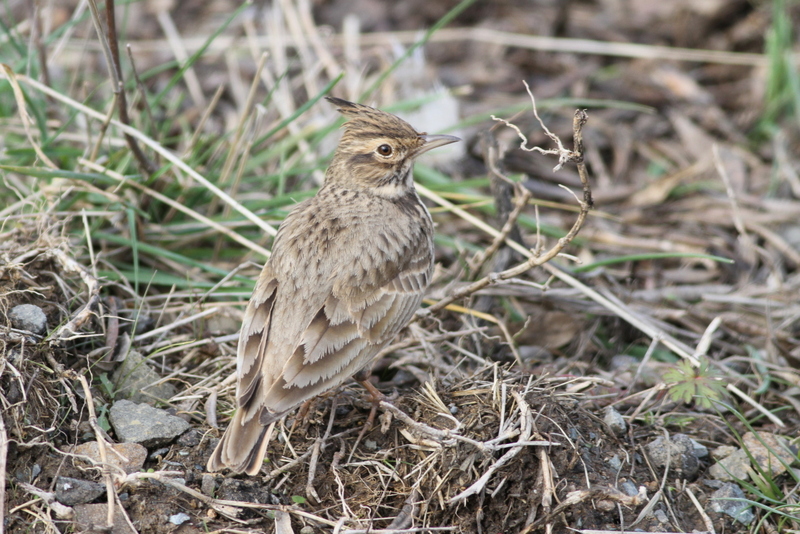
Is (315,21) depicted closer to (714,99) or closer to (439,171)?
(439,171)

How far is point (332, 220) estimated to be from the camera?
479 centimetres

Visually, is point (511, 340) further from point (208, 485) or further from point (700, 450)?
point (208, 485)

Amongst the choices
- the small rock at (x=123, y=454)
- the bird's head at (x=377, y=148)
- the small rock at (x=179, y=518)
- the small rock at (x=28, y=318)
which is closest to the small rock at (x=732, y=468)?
the bird's head at (x=377, y=148)

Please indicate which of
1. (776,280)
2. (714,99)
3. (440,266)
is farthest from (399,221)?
(714,99)

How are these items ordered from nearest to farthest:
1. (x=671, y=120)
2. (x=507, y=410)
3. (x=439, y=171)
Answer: (x=507, y=410) → (x=439, y=171) → (x=671, y=120)

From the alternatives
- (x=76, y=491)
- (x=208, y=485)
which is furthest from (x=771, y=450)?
(x=76, y=491)

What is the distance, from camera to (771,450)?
14.8 feet

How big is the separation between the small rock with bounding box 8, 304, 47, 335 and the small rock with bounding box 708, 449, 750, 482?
3.70 meters

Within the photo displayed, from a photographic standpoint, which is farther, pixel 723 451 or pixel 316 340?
pixel 723 451

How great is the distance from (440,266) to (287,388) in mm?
2108

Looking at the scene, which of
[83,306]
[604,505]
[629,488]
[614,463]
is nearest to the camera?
[604,505]

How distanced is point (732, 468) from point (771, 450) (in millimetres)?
240

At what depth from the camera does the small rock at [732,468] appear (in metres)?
4.44

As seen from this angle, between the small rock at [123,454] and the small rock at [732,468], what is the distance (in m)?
3.04
